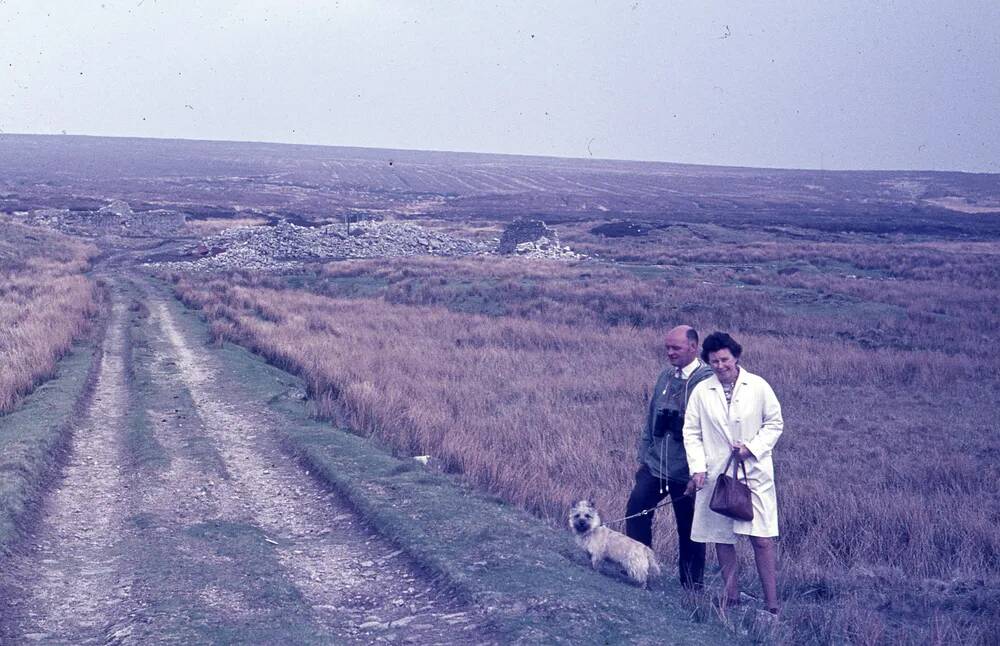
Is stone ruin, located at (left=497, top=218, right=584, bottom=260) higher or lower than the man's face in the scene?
lower

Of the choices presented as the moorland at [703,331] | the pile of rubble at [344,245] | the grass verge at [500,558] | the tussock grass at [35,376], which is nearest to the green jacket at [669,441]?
the grass verge at [500,558]

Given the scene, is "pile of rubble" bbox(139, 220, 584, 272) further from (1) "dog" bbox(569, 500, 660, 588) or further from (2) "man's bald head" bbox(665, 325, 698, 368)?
(2) "man's bald head" bbox(665, 325, 698, 368)

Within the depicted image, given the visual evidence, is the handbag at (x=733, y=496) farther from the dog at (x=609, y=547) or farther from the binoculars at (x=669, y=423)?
the dog at (x=609, y=547)

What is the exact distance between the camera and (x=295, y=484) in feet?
28.7

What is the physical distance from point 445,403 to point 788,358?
820cm

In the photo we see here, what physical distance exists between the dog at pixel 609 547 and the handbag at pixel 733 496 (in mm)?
842

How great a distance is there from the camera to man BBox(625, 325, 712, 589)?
6070 mm

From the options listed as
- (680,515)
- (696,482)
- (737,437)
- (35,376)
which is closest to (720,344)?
(737,437)

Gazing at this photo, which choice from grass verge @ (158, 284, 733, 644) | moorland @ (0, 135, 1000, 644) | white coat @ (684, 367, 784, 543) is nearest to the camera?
grass verge @ (158, 284, 733, 644)

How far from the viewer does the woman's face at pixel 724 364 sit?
5.61 m

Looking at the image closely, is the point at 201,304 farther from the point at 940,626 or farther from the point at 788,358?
the point at 940,626

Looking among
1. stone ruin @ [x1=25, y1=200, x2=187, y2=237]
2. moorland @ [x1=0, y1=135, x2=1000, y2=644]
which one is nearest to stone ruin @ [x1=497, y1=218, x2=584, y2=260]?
moorland @ [x1=0, y1=135, x2=1000, y2=644]

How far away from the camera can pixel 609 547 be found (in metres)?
6.31

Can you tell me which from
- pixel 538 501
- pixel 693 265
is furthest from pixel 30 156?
pixel 538 501
